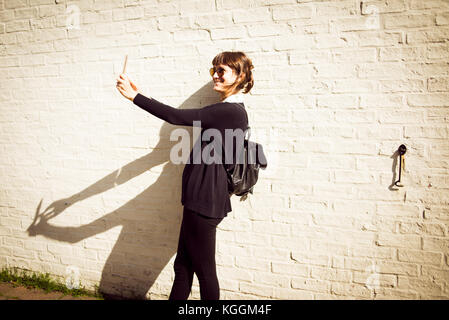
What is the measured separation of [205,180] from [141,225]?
955mm

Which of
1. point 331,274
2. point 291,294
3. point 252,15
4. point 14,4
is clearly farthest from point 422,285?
point 14,4

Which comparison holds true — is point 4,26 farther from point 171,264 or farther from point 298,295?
point 298,295

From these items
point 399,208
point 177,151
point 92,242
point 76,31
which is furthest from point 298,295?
point 76,31

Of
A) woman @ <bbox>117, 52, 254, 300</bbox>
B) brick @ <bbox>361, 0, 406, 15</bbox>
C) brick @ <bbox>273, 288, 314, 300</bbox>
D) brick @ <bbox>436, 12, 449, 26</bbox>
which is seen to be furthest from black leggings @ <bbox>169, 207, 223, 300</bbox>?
brick @ <bbox>436, 12, 449, 26</bbox>

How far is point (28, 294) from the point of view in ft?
7.23

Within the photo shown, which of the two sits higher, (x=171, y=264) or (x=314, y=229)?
(x=314, y=229)

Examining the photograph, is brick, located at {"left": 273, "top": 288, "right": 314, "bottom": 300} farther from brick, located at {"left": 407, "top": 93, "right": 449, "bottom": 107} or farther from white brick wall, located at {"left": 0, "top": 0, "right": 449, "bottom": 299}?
brick, located at {"left": 407, "top": 93, "right": 449, "bottom": 107}

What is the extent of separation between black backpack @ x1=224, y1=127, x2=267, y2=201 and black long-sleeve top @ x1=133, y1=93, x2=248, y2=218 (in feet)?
0.13

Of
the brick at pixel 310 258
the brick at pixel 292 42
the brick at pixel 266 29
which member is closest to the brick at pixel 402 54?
the brick at pixel 292 42

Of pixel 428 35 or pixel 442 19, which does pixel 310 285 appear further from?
pixel 442 19

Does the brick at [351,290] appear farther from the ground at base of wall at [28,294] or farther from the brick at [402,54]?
the ground at base of wall at [28,294]

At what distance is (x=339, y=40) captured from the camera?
5.43 ft

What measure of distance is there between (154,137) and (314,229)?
4.58ft

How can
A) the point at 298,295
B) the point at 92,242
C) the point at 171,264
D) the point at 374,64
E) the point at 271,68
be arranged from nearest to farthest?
the point at 374,64, the point at 271,68, the point at 298,295, the point at 171,264, the point at 92,242
